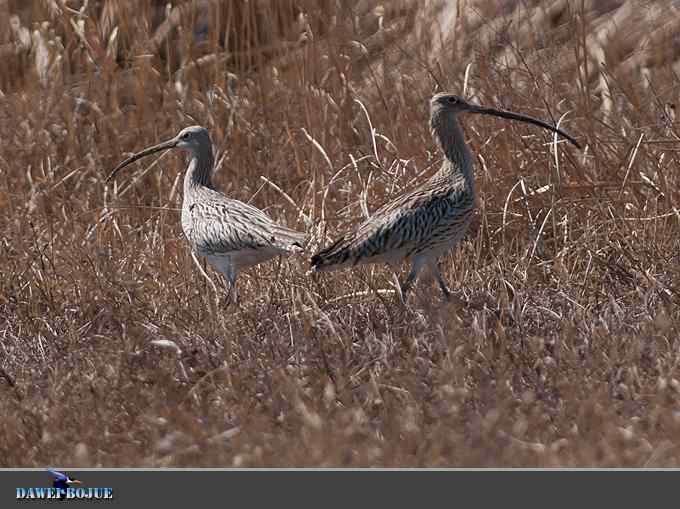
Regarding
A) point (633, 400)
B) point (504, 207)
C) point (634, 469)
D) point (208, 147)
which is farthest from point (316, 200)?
point (634, 469)

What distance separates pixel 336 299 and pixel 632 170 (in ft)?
6.30

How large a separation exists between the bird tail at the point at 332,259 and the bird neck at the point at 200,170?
1.51 metres

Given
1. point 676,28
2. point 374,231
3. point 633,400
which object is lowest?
point 633,400

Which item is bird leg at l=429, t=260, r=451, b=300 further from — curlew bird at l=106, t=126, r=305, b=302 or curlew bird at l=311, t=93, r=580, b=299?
curlew bird at l=106, t=126, r=305, b=302

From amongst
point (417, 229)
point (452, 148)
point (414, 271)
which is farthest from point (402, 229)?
point (452, 148)

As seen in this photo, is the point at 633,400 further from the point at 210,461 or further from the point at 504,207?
the point at 504,207

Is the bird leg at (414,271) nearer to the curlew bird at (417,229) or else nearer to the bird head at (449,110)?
the curlew bird at (417,229)

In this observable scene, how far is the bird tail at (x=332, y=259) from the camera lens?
626 centimetres

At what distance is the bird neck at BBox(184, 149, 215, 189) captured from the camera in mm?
7590

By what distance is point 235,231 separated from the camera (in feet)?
21.8

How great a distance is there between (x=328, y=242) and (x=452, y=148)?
33.0 inches

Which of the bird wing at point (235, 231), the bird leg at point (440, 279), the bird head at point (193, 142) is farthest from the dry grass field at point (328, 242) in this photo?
the bird head at point (193, 142)

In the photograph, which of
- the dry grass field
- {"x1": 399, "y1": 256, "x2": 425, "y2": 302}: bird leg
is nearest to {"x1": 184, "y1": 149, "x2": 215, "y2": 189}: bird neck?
the dry grass field

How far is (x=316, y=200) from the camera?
784 cm
